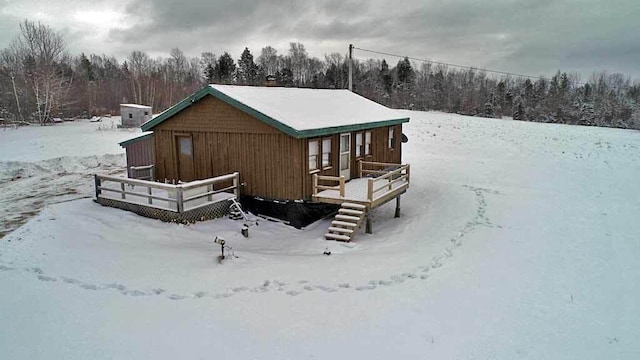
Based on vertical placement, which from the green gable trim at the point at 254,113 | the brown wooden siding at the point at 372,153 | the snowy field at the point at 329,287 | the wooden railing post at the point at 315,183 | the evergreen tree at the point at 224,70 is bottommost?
the snowy field at the point at 329,287

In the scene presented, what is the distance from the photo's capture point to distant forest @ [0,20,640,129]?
43.0m

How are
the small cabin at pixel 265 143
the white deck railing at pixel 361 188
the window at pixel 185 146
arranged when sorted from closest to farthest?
the white deck railing at pixel 361 188 → the small cabin at pixel 265 143 → the window at pixel 185 146

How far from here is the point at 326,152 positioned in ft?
48.6

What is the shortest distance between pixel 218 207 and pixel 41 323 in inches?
269

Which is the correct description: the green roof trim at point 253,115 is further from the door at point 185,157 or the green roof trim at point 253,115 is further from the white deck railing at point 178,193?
the white deck railing at point 178,193

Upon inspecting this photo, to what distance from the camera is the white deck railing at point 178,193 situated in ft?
40.2

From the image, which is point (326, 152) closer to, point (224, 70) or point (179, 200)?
point (179, 200)

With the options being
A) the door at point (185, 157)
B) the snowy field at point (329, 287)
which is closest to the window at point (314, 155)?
the snowy field at point (329, 287)

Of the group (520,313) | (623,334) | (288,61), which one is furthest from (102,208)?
(288,61)

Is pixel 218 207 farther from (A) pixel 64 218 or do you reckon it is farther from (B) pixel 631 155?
(B) pixel 631 155

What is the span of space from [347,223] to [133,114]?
31420 millimetres

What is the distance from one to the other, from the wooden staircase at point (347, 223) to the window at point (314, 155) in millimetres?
1792

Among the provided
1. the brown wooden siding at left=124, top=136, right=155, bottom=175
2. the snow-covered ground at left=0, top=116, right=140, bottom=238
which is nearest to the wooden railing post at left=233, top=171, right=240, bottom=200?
the brown wooden siding at left=124, top=136, right=155, bottom=175

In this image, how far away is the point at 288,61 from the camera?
97625mm
